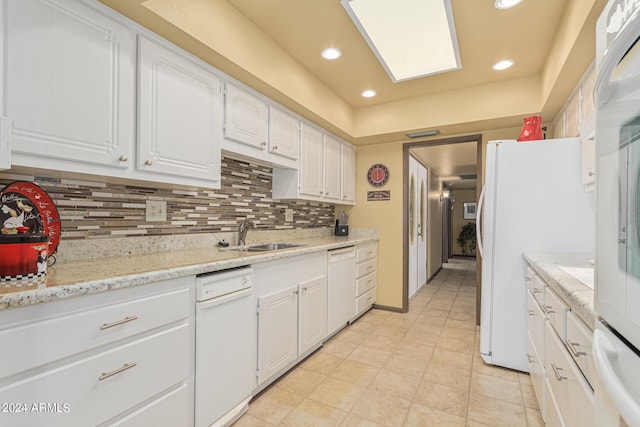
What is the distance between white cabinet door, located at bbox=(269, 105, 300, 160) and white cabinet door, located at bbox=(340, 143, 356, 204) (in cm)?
100

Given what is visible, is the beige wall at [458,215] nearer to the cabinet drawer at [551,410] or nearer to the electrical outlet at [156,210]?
the cabinet drawer at [551,410]

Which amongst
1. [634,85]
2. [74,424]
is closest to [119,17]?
[74,424]

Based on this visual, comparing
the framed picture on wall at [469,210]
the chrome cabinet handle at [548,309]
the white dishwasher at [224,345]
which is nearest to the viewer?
the chrome cabinet handle at [548,309]

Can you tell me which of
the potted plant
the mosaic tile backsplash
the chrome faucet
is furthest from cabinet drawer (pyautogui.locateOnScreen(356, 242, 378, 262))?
the potted plant

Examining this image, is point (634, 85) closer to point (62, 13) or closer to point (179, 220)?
point (62, 13)

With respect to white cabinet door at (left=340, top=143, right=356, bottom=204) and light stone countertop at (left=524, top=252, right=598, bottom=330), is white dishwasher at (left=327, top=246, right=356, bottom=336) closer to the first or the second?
white cabinet door at (left=340, top=143, right=356, bottom=204)

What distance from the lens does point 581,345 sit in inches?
36.6

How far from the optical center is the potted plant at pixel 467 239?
29.3 feet

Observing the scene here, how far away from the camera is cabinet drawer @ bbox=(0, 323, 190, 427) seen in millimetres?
923

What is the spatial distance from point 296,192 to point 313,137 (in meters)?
0.64

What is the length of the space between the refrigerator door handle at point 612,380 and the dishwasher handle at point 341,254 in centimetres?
215

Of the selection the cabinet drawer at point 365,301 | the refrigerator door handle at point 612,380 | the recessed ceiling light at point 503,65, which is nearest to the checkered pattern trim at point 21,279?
the refrigerator door handle at point 612,380

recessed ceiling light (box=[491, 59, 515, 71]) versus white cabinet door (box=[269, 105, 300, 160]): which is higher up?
recessed ceiling light (box=[491, 59, 515, 71])

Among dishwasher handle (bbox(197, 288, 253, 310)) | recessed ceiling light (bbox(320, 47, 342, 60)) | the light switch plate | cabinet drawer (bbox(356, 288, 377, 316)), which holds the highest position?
recessed ceiling light (bbox(320, 47, 342, 60))
